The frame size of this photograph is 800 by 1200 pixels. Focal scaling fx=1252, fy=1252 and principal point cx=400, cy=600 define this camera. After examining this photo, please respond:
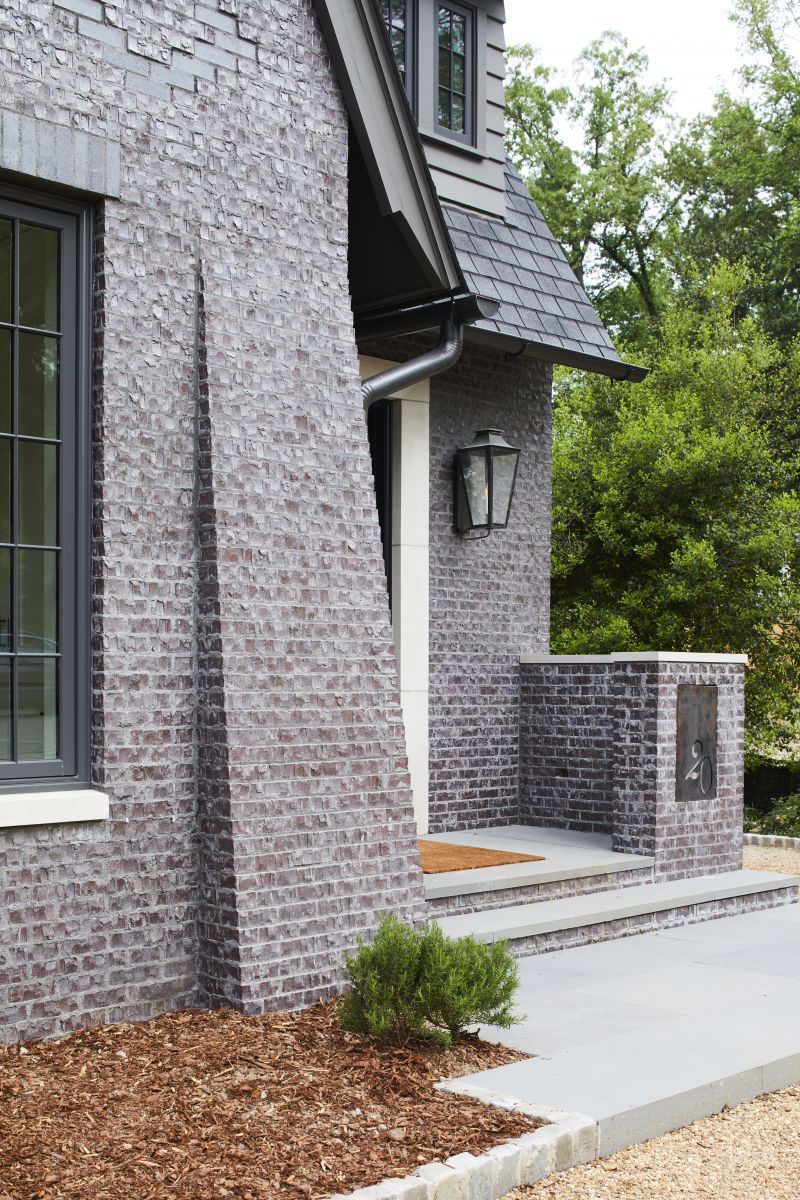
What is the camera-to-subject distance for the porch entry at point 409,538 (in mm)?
8852

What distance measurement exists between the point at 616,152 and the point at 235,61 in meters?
23.0

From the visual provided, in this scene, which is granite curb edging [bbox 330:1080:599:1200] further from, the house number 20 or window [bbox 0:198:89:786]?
the house number 20

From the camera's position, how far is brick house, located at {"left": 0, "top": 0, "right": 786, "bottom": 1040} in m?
5.00

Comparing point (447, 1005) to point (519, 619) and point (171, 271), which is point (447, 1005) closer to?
point (171, 271)

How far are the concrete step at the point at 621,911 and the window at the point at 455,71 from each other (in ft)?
18.2

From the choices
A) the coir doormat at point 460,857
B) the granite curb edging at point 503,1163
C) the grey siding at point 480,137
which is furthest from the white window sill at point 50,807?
the grey siding at point 480,137

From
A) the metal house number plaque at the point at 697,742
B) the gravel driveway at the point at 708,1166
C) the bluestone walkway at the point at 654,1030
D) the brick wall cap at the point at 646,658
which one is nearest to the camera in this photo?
the gravel driveway at the point at 708,1166

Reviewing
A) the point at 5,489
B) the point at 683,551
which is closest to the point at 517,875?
the point at 5,489

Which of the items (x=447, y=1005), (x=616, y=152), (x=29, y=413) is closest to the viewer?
(x=447, y=1005)

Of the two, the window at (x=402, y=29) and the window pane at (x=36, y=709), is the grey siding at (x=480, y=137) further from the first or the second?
the window pane at (x=36, y=709)

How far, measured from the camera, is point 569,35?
27.2 metres

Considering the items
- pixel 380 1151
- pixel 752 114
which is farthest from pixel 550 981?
pixel 752 114

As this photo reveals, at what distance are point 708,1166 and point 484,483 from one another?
575 cm

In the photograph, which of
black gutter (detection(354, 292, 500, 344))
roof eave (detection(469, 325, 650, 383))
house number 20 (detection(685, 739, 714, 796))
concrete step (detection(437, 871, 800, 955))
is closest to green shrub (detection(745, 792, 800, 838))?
concrete step (detection(437, 871, 800, 955))
